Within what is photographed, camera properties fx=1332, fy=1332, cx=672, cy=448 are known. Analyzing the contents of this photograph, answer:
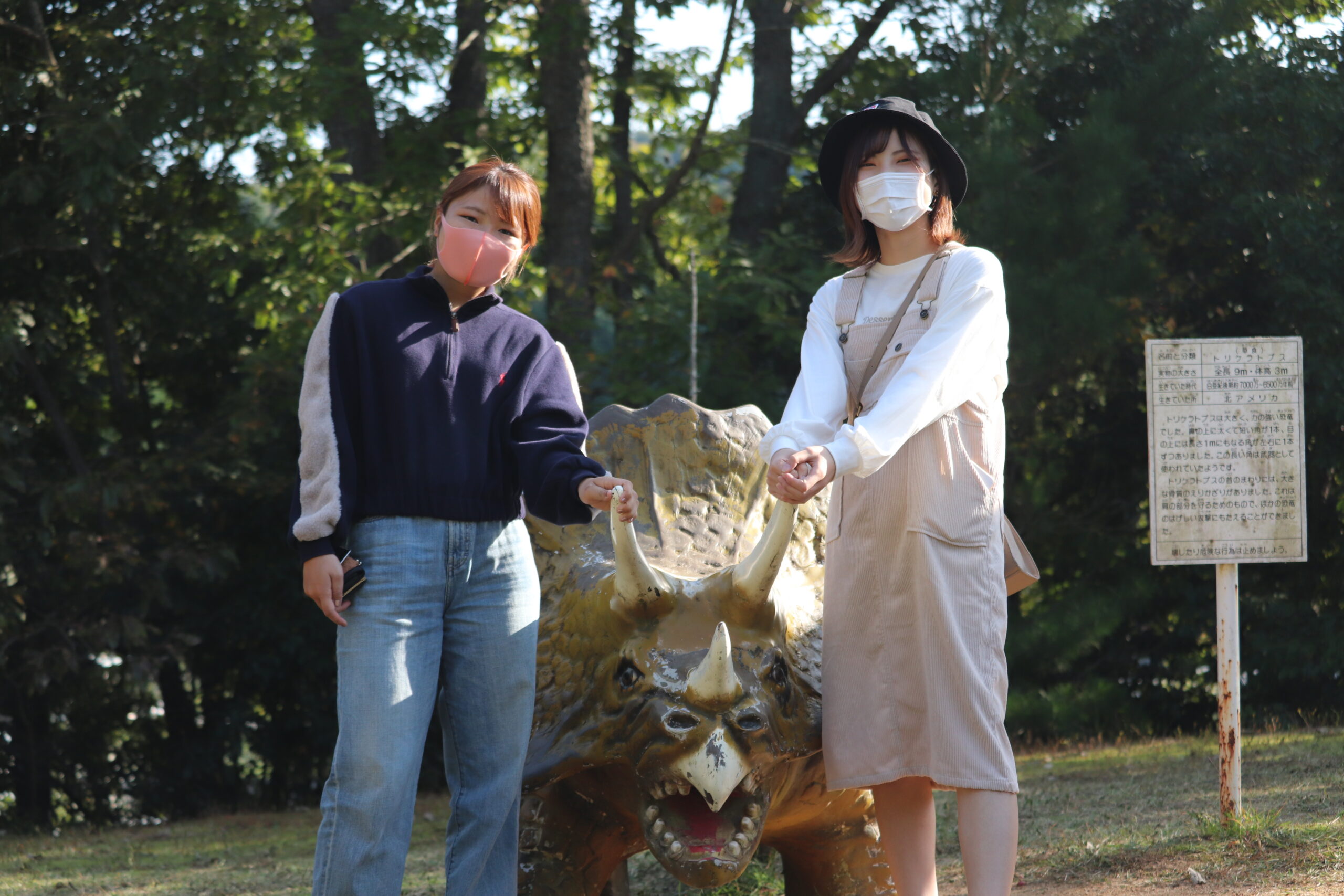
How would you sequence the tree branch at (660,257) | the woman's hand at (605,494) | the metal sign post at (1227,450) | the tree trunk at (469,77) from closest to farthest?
the woman's hand at (605,494)
the metal sign post at (1227,450)
the tree trunk at (469,77)
the tree branch at (660,257)

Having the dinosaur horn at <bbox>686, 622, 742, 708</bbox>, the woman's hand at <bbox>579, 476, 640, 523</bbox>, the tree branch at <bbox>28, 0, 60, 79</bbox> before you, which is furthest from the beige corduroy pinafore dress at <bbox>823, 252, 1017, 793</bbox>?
the tree branch at <bbox>28, 0, 60, 79</bbox>

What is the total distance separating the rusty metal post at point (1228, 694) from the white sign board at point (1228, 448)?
0.42ft

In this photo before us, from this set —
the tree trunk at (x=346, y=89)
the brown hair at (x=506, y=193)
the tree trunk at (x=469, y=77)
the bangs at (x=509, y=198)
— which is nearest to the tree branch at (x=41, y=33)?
the tree trunk at (x=346, y=89)

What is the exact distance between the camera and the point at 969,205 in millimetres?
8586

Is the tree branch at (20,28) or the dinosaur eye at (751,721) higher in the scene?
the tree branch at (20,28)

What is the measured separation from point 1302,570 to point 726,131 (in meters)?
5.49

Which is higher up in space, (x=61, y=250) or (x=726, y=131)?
(x=726, y=131)

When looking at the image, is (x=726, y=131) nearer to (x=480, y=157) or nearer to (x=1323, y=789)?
(x=480, y=157)

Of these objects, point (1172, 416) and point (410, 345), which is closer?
point (410, 345)

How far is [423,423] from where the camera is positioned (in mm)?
3016

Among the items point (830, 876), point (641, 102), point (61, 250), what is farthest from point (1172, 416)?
point (641, 102)

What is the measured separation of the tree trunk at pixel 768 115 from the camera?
430 inches

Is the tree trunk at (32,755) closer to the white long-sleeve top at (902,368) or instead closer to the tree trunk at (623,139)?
the tree trunk at (623,139)

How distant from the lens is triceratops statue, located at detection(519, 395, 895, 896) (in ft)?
10.4
